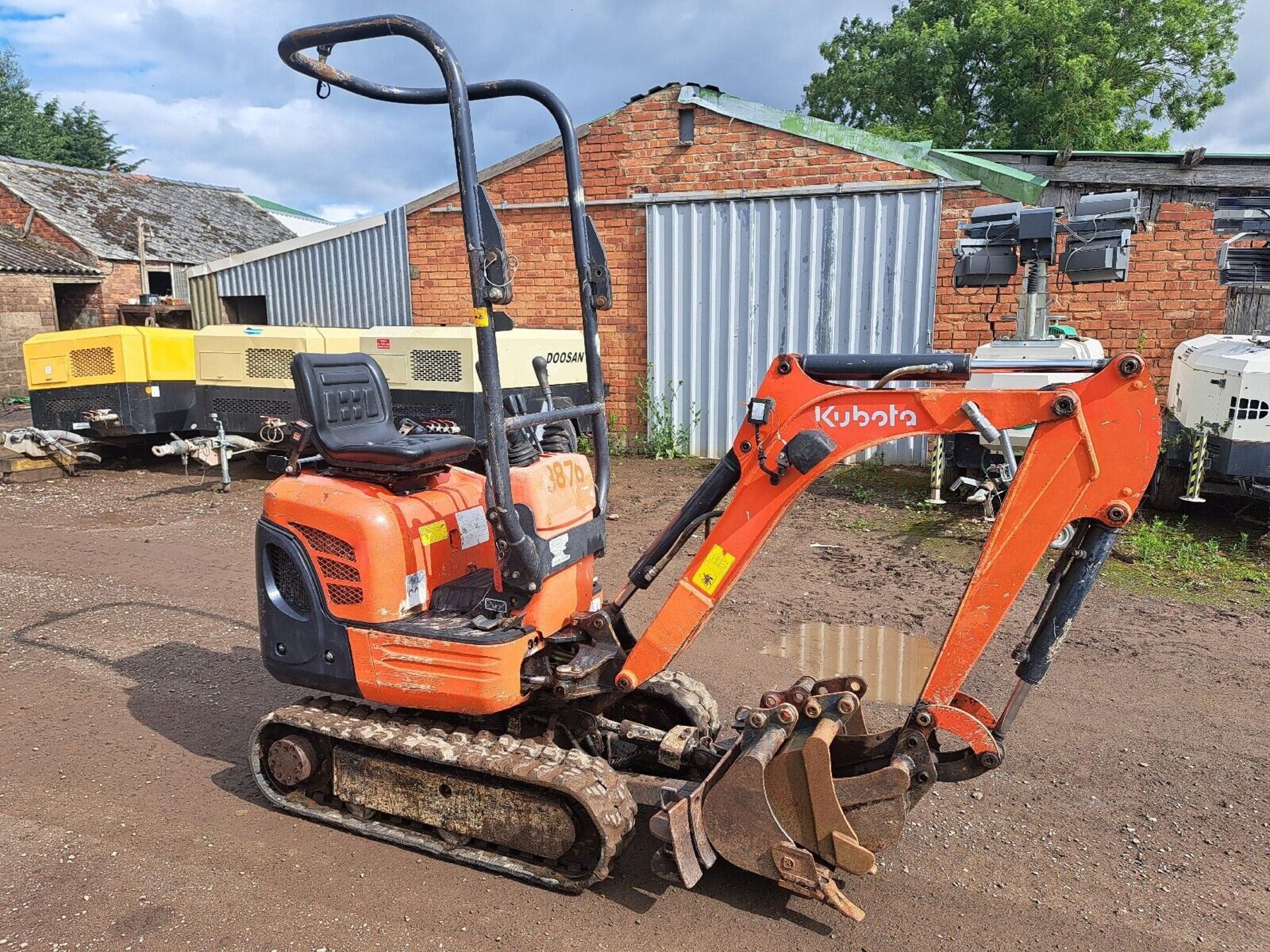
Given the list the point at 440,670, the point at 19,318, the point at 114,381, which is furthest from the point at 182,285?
the point at 440,670

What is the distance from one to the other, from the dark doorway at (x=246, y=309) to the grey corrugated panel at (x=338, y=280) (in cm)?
22

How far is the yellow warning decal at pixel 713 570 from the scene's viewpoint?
306 centimetres

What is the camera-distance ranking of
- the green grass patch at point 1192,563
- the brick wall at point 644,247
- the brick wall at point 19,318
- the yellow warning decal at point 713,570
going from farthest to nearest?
the brick wall at point 19,318, the brick wall at point 644,247, the green grass patch at point 1192,563, the yellow warning decal at point 713,570

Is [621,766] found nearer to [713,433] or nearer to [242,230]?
[713,433]

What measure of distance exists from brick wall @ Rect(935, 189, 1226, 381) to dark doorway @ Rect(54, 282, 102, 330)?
815 inches

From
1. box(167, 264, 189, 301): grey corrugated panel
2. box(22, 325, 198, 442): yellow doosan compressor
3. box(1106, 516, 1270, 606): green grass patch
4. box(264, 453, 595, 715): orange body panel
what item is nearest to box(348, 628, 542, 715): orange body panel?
box(264, 453, 595, 715): orange body panel

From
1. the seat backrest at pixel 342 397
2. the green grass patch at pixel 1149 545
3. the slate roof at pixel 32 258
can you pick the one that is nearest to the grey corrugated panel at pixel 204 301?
the slate roof at pixel 32 258

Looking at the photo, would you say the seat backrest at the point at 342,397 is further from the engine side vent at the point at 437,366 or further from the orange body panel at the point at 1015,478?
the engine side vent at the point at 437,366

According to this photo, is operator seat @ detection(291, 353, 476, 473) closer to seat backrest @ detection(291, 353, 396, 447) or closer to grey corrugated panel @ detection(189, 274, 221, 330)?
seat backrest @ detection(291, 353, 396, 447)

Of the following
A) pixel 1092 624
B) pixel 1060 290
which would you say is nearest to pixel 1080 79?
pixel 1060 290

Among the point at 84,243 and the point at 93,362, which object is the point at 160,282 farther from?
the point at 93,362

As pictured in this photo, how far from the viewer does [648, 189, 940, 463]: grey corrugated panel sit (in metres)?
10.1

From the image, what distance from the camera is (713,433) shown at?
36.8ft

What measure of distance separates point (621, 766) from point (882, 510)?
542 cm
